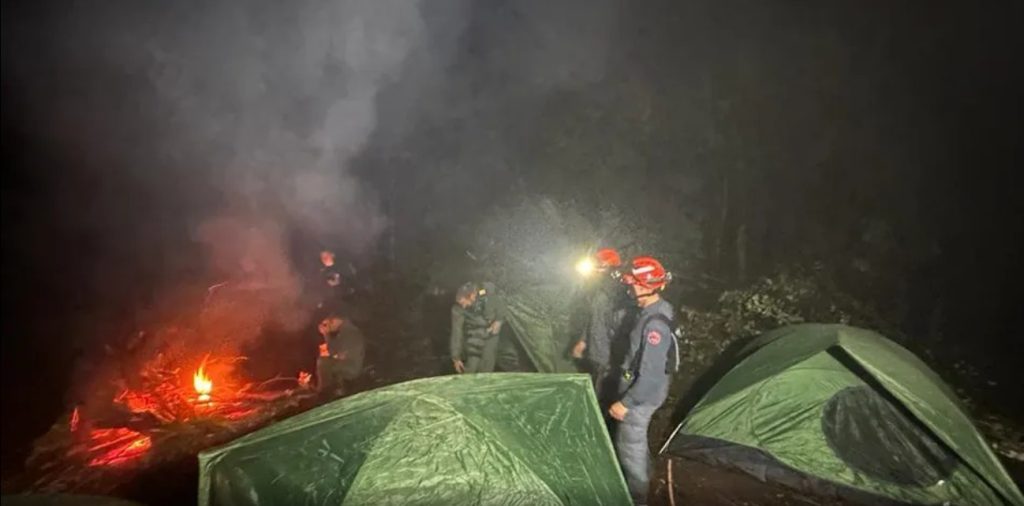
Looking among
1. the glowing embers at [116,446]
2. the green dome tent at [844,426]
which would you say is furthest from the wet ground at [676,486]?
the glowing embers at [116,446]

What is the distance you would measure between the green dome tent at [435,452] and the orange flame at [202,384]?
4171mm

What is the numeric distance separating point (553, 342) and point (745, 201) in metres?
8.62

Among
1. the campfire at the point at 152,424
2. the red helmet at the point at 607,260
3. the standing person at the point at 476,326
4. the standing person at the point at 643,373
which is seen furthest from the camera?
the standing person at the point at 476,326

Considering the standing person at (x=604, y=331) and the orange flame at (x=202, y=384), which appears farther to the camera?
the orange flame at (x=202, y=384)

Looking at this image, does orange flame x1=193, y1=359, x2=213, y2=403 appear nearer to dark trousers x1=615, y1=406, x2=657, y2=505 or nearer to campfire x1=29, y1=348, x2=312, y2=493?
campfire x1=29, y1=348, x2=312, y2=493

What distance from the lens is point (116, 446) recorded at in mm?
6160

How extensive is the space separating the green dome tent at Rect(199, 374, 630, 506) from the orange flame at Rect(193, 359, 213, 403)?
4.17 meters

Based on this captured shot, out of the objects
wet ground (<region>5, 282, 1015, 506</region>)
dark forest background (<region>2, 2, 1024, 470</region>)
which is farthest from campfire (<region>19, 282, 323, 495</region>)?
dark forest background (<region>2, 2, 1024, 470</region>)

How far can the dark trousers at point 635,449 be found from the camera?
487 centimetres

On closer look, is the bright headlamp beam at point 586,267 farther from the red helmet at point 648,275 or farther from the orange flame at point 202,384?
the orange flame at point 202,384

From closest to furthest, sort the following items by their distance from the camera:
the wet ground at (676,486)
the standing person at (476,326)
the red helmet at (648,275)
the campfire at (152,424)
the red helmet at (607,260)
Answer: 1. the red helmet at (648,275)
2. the wet ground at (676,486)
3. the campfire at (152,424)
4. the red helmet at (607,260)
5. the standing person at (476,326)

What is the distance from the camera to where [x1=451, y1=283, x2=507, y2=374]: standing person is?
7.24m

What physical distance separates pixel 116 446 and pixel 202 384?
3.70 feet

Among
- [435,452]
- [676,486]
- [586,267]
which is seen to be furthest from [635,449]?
[586,267]
